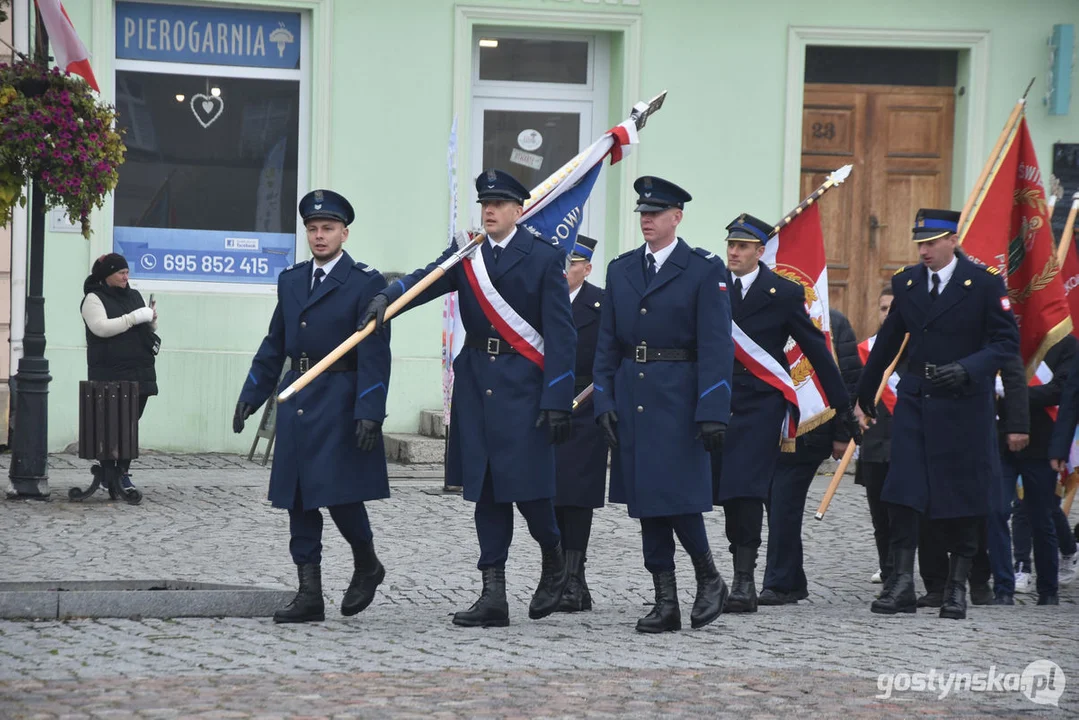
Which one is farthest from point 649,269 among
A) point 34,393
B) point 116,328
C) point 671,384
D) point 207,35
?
point 207,35

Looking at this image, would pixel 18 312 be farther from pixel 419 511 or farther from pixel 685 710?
pixel 685 710

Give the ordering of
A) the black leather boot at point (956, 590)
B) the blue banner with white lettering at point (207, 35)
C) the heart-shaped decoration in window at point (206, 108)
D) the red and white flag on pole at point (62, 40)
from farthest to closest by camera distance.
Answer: the heart-shaped decoration in window at point (206, 108) < the blue banner with white lettering at point (207, 35) < the red and white flag on pole at point (62, 40) < the black leather boot at point (956, 590)

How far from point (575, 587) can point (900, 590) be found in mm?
1557

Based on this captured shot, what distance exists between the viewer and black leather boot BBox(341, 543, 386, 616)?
7.60m

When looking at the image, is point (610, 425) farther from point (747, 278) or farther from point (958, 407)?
point (958, 407)

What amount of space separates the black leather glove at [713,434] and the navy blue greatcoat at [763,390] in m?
0.96

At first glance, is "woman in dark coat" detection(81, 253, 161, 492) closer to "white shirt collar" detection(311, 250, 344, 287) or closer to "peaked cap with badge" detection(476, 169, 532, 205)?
"white shirt collar" detection(311, 250, 344, 287)

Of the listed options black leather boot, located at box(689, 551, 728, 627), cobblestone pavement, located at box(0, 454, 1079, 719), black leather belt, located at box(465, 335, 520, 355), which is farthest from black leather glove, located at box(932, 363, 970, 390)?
black leather belt, located at box(465, 335, 520, 355)

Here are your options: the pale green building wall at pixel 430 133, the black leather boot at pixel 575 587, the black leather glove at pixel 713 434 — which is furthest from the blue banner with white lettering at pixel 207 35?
the black leather glove at pixel 713 434

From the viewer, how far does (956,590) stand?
8070 millimetres

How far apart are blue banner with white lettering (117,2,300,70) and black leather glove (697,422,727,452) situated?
8491 millimetres

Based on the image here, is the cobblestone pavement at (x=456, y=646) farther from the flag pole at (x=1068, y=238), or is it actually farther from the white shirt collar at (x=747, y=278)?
the flag pole at (x=1068, y=238)

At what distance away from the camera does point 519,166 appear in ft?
50.3

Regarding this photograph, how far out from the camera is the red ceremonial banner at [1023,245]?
9258 millimetres
